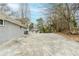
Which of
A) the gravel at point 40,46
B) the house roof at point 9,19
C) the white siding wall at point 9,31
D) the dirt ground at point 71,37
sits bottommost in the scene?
the gravel at point 40,46

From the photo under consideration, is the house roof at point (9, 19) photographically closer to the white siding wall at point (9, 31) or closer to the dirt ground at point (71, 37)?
the white siding wall at point (9, 31)

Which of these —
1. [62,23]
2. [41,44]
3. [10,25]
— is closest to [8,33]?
[10,25]

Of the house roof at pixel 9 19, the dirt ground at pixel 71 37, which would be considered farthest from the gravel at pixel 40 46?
the house roof at pixel 9 19

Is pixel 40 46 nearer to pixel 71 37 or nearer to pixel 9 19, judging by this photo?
pixel 71 37

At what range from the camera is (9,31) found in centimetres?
239

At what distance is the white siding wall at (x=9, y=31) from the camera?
2.38 m

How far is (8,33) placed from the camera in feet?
7.87

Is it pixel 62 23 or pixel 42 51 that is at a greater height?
pixel 62 23

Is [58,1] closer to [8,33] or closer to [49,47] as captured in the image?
[49,47]

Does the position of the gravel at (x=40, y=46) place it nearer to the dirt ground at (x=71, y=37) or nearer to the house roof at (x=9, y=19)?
the dirt ground at (x=71, y=37)

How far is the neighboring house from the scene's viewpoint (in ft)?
7.80

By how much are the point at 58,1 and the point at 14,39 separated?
31.2 inches

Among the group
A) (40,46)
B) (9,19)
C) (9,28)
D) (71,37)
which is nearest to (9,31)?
(9,28)

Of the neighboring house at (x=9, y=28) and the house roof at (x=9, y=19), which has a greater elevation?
the house roof at (x=9, y=19)
